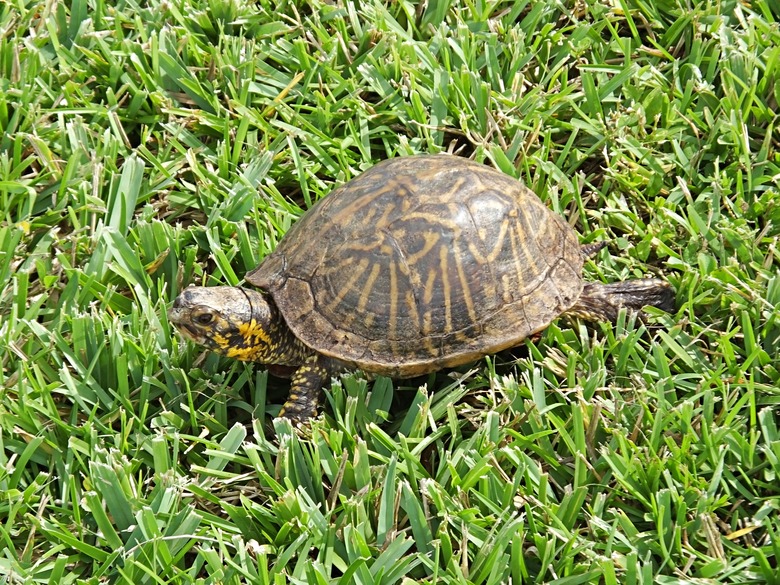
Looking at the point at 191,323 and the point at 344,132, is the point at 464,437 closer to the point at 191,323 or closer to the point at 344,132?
the point at 191,323

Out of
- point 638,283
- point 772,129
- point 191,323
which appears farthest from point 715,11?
point 191,323

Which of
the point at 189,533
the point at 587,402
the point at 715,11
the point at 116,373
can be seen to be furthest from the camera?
the point at 715,11

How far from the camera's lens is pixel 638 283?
3242 mm

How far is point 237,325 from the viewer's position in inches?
117

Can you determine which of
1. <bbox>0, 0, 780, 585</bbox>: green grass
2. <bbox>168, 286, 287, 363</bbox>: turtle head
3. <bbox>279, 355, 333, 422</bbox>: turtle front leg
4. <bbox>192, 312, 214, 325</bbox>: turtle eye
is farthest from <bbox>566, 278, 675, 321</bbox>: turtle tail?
<bbox>192, 312, 214, 325</bbox>: turtle eye

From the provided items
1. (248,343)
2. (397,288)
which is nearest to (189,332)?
(248,343)

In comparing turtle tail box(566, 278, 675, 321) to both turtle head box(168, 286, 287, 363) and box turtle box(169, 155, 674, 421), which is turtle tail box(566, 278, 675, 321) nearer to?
box turtle box(169, 155, 674, 421)

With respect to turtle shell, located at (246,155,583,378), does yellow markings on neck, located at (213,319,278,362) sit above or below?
below

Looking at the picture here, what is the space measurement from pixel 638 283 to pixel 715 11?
62.8 inches

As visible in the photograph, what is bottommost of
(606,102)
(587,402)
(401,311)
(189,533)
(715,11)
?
(189,533)

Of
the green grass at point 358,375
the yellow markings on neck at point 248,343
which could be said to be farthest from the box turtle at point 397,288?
the green grass at point 358,375

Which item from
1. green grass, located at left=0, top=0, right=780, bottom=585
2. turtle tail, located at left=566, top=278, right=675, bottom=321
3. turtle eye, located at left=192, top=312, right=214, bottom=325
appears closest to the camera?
green grass, located at left=0, top=0, right=780, bottom=585

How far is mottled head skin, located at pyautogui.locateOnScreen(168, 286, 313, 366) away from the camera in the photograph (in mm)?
2933

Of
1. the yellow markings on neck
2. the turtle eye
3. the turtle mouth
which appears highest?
the turtle eye
